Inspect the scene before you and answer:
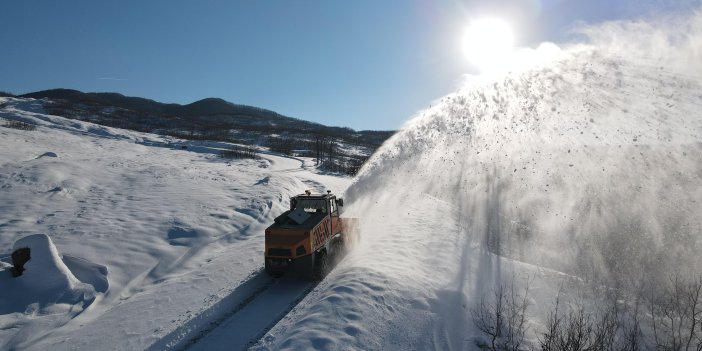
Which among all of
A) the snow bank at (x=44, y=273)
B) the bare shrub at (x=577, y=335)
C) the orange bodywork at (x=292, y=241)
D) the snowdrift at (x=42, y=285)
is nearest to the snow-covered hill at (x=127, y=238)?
the snowdrift at (x=42, y=285)

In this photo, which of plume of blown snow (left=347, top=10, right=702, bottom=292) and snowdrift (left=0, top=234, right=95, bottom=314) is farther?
plume of blown snow (left=347, top=10, right=702, bottom=292)

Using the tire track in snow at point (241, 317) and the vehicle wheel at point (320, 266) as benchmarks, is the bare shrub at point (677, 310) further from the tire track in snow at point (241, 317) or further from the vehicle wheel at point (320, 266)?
the tire track in snow at point (241, 317)

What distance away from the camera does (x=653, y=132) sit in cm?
2169

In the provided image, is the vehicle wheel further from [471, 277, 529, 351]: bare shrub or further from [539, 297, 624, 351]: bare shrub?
[539, 297, 624, 351]: bare shrub

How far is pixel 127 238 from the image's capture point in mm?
13891

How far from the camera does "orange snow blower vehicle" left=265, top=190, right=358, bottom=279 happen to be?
34.8ft

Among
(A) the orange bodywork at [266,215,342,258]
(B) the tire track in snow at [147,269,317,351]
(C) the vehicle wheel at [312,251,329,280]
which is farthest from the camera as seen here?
(C) the vehicle wheel at [312,251,329,280]

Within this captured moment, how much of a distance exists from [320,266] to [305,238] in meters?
1.25

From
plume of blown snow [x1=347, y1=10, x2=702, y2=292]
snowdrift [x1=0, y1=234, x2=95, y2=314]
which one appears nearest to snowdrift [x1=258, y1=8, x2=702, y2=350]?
plume of blown snow [x1=347, y1=10, x2=702, y2=292]

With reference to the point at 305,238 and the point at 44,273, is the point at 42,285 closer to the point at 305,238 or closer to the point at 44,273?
the point at 44,273

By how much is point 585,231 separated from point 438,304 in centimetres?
1365

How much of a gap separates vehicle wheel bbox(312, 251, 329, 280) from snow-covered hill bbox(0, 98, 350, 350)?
2.39 metres

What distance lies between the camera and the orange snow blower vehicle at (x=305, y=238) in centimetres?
1061

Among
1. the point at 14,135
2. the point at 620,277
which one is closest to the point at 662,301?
the point at 620,277
